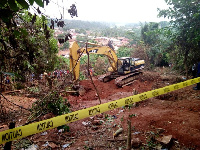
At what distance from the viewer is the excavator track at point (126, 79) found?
11.3 meters

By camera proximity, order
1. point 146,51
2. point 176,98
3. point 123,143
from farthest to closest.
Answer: point 146,51 < point 176,98 < point 123,143

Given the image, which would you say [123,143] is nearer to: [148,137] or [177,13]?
[148,137]

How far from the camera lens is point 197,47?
9.49 metres

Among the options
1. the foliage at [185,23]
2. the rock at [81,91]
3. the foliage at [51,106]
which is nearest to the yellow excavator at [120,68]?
the rock at [81,91]

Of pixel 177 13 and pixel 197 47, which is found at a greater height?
pixel 177 13

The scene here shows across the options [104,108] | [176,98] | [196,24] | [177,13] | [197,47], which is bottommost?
[176,98]

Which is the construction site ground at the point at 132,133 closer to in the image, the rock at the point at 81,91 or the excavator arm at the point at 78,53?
the excavator arm at the point at 78,53

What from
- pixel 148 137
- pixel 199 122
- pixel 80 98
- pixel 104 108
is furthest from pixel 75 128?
pixel 80 98

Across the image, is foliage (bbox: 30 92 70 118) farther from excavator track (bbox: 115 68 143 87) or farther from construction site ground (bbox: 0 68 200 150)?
excavator track (bbox: 115 68 143 87)

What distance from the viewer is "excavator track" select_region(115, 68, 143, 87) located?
1127cm

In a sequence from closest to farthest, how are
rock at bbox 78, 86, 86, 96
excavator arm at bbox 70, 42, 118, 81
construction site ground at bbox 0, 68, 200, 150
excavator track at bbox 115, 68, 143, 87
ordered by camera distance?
construction site ground at bbox 0, 68, 200, 150 → excavator arm at bbox 70, 42, 118, 81 → rock at bbox 78, 86, 86, 96 → excavator track at bbox 115, 68, 143, 87

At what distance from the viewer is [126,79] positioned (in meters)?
11.9

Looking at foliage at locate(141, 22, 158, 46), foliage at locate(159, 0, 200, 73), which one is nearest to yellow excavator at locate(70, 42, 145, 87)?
foliage at locate(159, 0, 200, 73)

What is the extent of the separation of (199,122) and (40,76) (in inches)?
458
